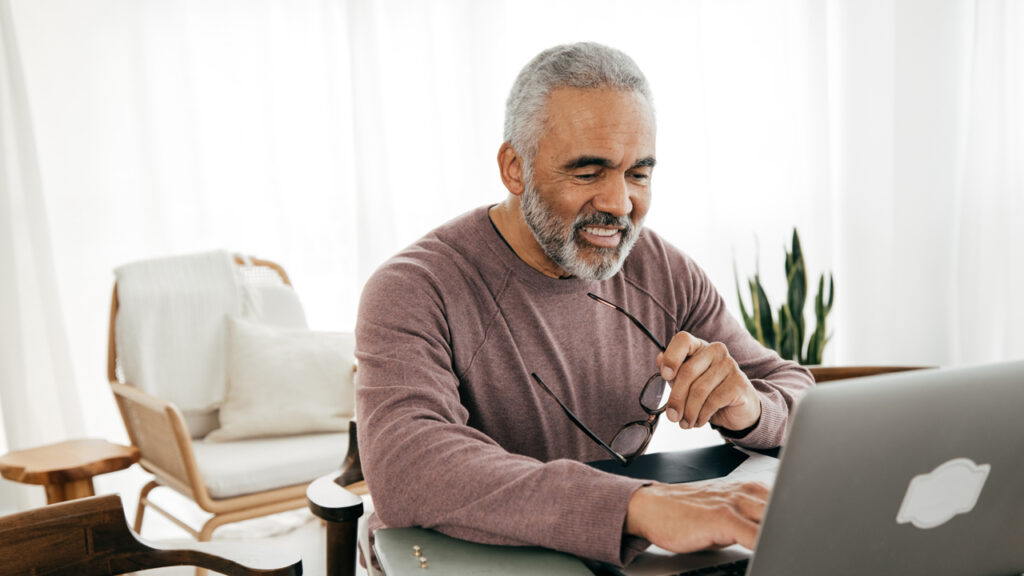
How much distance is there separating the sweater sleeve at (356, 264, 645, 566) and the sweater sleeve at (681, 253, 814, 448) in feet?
1.38

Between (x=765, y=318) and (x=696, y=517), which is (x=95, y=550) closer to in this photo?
(x=696, y=517)

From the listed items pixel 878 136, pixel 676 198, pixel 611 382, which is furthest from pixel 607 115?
pixel 878 136

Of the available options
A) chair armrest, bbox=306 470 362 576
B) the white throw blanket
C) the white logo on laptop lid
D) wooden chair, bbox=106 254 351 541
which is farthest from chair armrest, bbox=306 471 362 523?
the white throw blanket

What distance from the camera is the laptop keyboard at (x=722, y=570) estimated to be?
80cm

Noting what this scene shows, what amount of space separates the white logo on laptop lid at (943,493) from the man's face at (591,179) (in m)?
0.70

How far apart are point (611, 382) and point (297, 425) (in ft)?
4.85

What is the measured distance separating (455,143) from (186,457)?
5.76 ft

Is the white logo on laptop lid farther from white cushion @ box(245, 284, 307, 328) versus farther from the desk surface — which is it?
white cushion @ box(245, 284, 307, 328)

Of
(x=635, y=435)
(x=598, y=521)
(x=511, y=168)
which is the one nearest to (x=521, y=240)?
(x=511, y=168)

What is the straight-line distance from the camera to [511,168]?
4.66ft

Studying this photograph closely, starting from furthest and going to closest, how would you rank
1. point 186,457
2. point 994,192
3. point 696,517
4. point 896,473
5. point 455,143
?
point 994,192 → point 455,143 → point 186,457 → point 696,517 → point 896,473

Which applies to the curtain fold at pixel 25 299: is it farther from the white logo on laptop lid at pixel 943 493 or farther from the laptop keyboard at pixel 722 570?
the white logo on laptop lid at pixel 943 493

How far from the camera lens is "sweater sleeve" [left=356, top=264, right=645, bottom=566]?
843 millimetres

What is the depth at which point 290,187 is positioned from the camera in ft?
10.6
